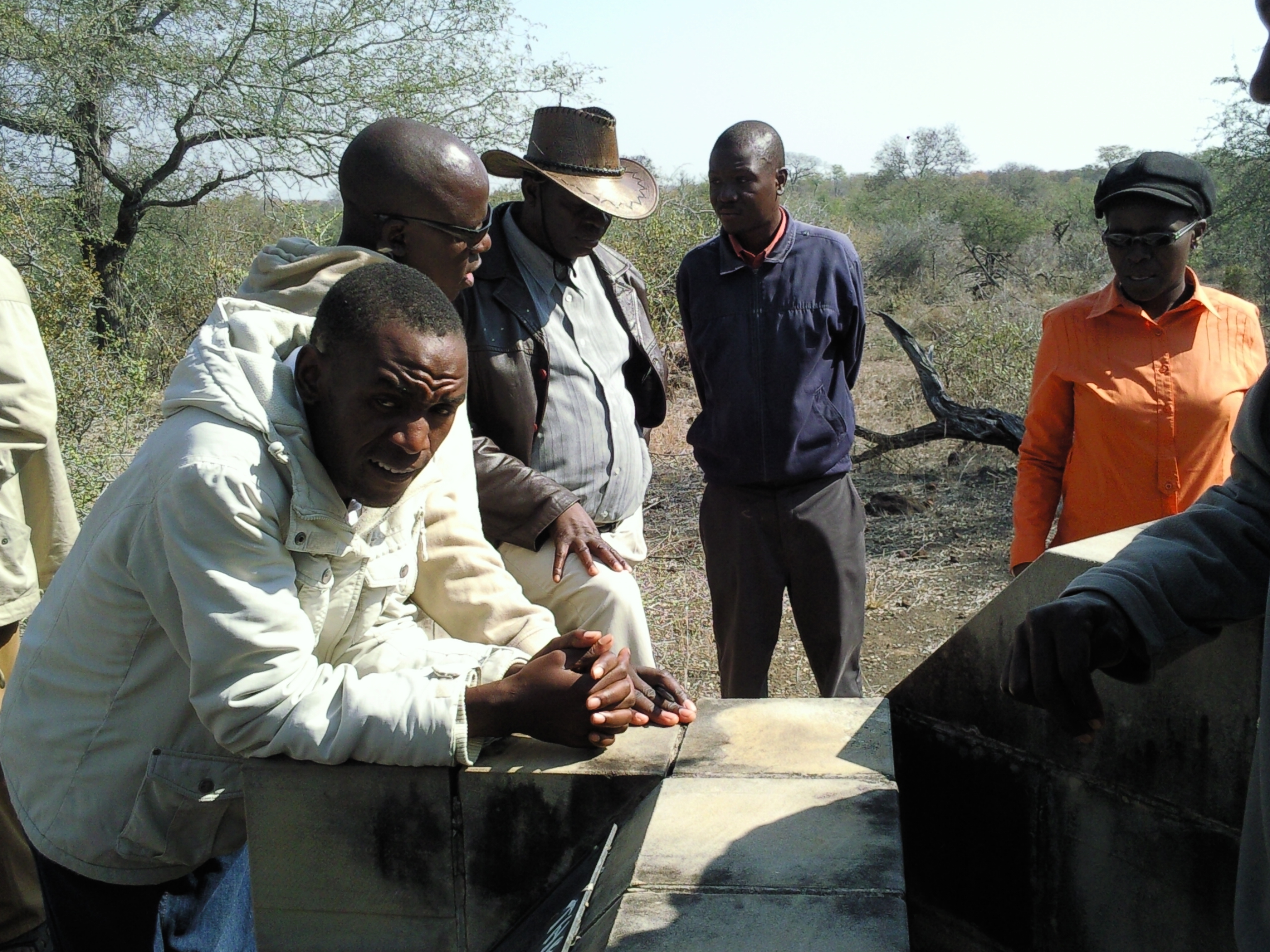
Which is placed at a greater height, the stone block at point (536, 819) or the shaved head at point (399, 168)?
the shaved head at point (399, 168)

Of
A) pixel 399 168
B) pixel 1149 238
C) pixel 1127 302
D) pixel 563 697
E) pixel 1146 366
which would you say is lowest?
pixel 563 697

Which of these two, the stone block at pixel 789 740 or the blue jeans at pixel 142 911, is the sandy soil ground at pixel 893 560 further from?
the blue jeans at pixel 142 911

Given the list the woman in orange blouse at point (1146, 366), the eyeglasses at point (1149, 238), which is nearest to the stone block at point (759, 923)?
the woman in orange blouse at point (1146, 366)

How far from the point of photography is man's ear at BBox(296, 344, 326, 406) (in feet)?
5.97

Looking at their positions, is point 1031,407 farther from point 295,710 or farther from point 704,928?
point 295,710

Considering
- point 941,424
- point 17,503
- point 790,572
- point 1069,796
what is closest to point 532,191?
point 790,572

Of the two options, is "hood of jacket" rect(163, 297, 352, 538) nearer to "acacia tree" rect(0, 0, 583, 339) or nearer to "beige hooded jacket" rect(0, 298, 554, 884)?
"beige hooded jacket" rect(0, 298, 554, 884)

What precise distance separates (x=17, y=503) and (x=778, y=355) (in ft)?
7.42

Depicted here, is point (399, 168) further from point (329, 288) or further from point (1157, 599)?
point (1157, 599)

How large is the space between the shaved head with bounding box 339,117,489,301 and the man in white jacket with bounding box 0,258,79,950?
88cm

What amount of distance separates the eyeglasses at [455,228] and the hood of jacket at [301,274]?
0.20 m

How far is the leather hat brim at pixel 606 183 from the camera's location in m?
3.29

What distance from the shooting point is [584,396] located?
3.30 meters

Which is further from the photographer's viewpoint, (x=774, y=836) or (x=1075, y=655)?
(x=774, y=836)
